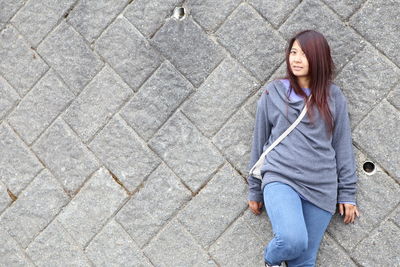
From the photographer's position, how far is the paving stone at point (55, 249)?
3471 mm

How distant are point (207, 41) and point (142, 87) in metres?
0.53

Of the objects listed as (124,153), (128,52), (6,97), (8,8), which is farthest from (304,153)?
(8,8)

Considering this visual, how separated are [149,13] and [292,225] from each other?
1.67m

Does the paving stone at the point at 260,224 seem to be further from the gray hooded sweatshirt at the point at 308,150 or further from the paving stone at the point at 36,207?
the paving stone at the point at 36,207

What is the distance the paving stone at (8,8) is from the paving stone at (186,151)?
1362mm

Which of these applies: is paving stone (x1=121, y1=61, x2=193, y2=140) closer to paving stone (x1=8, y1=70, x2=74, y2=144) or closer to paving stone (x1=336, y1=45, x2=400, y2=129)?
paving stone (x1=8, y1=70, x2=74, y2=144)

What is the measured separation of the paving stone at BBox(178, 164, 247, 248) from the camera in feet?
10.8

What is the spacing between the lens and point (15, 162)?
3.57 meters

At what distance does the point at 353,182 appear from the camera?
303 cm

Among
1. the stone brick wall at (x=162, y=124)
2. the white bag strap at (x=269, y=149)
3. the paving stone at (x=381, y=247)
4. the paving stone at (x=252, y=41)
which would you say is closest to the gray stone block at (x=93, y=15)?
the stone brick wall at (x=162, y=124)

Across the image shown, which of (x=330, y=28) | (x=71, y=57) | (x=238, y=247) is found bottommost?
(x=238, y=247)

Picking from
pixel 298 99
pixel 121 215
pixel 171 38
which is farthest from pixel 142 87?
pixel 298 99

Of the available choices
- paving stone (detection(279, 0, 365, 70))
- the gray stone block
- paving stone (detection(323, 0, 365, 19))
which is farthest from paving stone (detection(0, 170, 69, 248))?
paving stone (detection(323, 0, 365, 19))

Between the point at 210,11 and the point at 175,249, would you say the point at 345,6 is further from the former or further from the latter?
the point at 175,249
